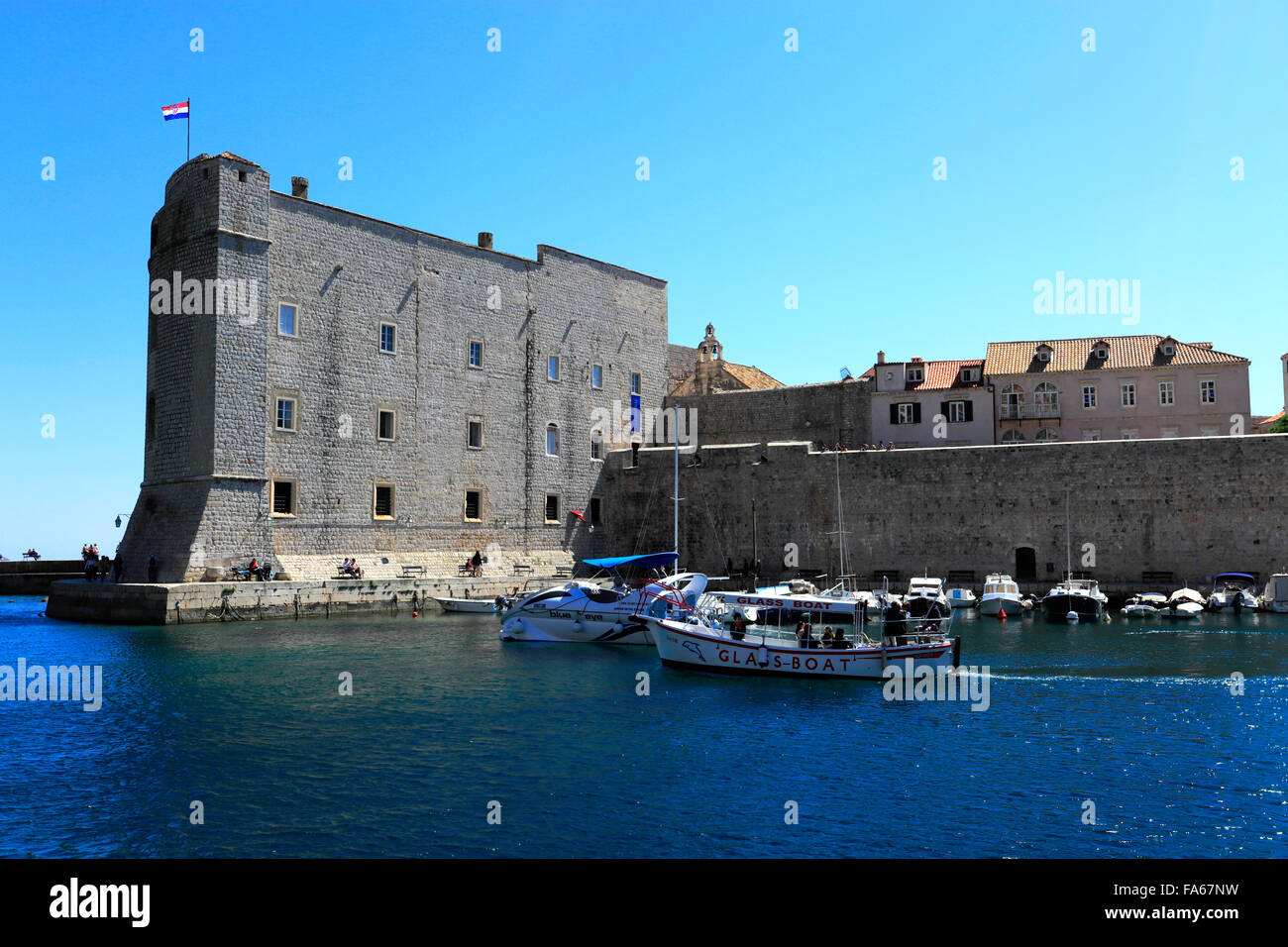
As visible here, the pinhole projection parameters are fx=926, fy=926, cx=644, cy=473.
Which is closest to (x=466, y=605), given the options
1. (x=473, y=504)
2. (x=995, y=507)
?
(x=473, y=504)

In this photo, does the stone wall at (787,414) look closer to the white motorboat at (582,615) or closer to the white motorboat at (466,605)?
the white motorboat at (466,605)

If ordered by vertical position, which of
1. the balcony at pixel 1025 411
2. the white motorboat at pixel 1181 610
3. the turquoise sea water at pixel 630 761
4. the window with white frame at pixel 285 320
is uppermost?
the window with white frame at pixel 285 320

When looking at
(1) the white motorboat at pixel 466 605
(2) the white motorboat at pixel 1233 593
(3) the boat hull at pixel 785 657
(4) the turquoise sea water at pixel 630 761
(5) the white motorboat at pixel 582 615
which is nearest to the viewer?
(4) the turquoise sea water at pixel 630 761

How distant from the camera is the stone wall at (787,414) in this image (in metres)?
44.6

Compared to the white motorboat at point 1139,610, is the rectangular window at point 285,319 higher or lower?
higher

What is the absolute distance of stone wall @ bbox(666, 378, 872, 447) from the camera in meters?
44.6

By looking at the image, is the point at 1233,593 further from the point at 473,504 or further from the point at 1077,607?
the point at 473,504

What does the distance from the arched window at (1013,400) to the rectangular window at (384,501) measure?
28.2 m

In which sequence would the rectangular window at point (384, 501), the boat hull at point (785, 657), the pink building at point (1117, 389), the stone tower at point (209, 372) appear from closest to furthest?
the boat hull at point (785, 657), the stone tower at point (209, 372), the rectangular window at point (384, 501), the pink building at point (1117, 389)

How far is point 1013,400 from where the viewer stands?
1720 inches

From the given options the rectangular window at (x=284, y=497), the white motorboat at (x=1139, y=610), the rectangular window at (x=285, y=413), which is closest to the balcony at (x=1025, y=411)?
the white motorboat at (x=1139, y=610)
